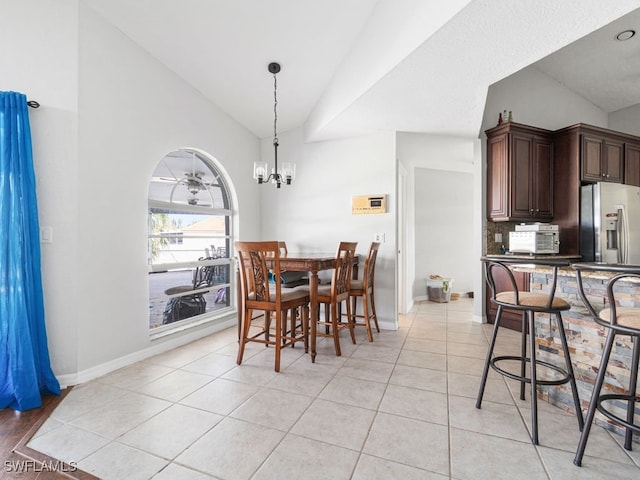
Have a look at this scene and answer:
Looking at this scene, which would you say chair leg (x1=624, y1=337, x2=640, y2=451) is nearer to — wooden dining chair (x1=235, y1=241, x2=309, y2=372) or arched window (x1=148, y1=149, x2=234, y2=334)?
wooden dining chair (x1=235, y1=241, x2=309, y2=372)

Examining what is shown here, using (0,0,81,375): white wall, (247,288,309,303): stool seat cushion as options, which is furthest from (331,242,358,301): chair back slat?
(0,0,81,375): white wall

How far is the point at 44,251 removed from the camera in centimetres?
224

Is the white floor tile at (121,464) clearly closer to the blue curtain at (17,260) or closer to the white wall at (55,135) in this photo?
the blue curtain at (17,260)

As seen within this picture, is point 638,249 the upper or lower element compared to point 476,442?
upper

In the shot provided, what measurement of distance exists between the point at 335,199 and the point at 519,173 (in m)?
2.28

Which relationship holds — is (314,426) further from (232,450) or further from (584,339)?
(584,339)

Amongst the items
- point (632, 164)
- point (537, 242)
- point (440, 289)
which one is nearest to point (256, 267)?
point (537, 242)

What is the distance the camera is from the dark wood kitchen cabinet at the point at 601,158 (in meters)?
3.77

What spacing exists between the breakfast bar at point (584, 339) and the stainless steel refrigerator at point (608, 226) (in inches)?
85.9

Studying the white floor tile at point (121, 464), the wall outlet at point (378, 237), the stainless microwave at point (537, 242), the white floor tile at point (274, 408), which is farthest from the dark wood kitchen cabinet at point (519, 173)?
the white floor tile at point (121, 464)

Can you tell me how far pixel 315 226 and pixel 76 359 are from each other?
282 cm

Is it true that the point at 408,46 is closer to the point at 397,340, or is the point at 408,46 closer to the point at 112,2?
the point at 112,2

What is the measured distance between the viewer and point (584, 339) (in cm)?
187

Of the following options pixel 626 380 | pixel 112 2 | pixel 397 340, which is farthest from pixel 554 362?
pixel 112 2
